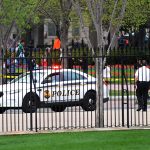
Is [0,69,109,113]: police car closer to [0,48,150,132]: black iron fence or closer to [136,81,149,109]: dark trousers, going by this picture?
[0,48,150,132]: black iron fence

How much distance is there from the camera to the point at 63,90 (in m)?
21.1

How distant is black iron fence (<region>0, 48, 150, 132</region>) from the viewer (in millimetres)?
18109

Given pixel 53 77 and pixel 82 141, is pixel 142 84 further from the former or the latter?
pixel 82 141

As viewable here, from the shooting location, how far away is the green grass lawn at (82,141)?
47.5 feet

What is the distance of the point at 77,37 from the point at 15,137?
53771mm

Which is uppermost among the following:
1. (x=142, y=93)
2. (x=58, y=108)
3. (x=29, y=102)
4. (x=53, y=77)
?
(x=53, y=77)

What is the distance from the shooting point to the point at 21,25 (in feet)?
97.8

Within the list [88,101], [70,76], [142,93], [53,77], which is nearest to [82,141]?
[53,77]

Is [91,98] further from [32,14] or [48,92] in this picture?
[32,14]

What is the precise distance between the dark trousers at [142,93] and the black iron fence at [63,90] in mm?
640

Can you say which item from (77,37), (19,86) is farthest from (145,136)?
(77,37)

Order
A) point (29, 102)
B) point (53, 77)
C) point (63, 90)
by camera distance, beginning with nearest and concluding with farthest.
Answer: point (29, 102)
point (63, 90)
point (53, 77)

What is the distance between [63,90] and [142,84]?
295 centimetres

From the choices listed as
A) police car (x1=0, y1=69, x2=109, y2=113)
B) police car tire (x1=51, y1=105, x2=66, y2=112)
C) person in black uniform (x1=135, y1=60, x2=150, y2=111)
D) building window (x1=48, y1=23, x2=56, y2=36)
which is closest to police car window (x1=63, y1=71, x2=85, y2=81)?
police car (x1=0, y1=69, x2=109, y2=113)
